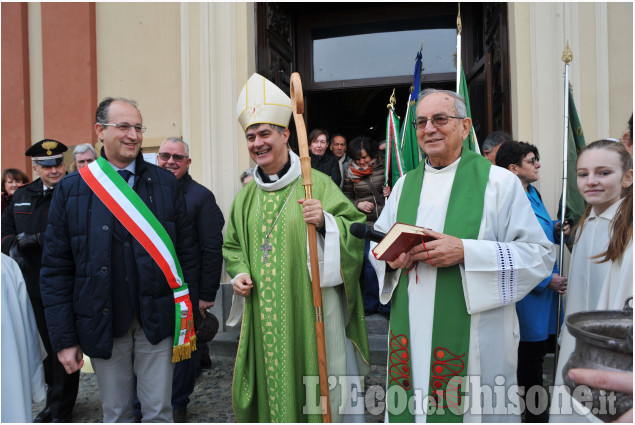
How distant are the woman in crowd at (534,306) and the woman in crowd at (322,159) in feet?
7.55

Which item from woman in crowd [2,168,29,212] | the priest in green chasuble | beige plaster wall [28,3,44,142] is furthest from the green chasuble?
beige plaster wall [28,3,44,142]

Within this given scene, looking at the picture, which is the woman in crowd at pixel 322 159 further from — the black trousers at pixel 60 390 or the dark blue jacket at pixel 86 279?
the dark blue jacket at pixel 86 279

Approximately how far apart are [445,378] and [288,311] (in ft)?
2.91

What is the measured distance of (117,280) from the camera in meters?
2.44

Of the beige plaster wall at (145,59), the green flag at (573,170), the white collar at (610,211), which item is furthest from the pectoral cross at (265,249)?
the beige plaster wall at (145,59)

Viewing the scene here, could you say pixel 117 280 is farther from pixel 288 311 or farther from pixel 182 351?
pixel 288 311

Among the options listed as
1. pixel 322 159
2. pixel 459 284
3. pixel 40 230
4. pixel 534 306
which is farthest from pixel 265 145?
pixel 322 159

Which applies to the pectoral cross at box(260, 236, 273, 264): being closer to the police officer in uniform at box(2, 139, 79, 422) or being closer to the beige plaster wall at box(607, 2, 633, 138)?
the police officer in uniform at box(2, 139, 79, 422)

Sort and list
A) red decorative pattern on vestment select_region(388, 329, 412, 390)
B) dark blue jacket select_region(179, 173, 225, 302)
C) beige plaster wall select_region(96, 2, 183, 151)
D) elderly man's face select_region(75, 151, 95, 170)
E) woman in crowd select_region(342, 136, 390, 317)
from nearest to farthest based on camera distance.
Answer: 1. red decorative pattern on vestment select_region(388, 329, 412, 390)
2. dark blue jacket select_region(179, 173, 225, 302)
3. elderly man's face select_region(75, 151, 95, 170)
4. woman in crowd select_region(342, 136, 390, 317)
5. beige plaster wall select_region(96, 2, 183, 151)

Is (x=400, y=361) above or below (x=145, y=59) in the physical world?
below

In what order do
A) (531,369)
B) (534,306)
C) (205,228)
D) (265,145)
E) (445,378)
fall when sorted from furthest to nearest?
(205,228) < (531,369) < (534,306) < (265,145) < (445,378)

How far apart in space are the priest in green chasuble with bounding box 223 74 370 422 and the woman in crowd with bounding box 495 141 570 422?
1081 mm

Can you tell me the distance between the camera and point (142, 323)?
7.94 ft

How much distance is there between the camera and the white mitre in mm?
2710
